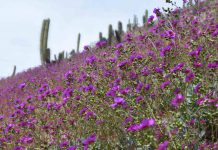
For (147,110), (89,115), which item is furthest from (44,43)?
(147,110)

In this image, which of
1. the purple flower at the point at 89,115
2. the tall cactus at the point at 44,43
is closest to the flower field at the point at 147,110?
the purple flower at the point at 89,115

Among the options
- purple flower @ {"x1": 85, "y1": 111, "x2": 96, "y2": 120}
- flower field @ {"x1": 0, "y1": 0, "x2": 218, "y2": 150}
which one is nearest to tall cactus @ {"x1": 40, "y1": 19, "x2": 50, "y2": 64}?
flower field @ {"x1": 0, "y1": 0, "x2": 218, "y2": 150}

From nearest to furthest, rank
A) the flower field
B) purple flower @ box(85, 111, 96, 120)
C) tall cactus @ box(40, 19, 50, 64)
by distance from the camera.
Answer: the flower field → purple flower @ box(85, 111, 96, 120) → tall cactus @ box(40, 19, 50, 64)

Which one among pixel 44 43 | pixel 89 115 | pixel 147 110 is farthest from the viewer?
pixel 44 43

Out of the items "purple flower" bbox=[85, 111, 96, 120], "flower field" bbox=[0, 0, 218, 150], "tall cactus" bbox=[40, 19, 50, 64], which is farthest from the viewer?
"tall cactus" bbox=[40, 19, 50, 64]

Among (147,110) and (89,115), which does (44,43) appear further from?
(147,110)

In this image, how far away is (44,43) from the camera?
62.5ft

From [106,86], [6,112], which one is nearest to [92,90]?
[106,86]

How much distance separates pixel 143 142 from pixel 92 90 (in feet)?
5.92

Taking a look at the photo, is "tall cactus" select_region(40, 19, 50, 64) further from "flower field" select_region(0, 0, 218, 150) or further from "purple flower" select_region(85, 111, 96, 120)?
"purple flower" select_region(85, 111, 96, 120)

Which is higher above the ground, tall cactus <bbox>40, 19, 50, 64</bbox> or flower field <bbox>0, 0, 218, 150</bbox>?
tall cactus <bbox>40, 19, 50, 64</bbox>

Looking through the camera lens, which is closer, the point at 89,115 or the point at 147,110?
the point at 147,110

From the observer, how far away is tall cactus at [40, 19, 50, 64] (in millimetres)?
19078

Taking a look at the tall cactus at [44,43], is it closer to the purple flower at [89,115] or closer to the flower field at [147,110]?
the flower field at [147,110]
